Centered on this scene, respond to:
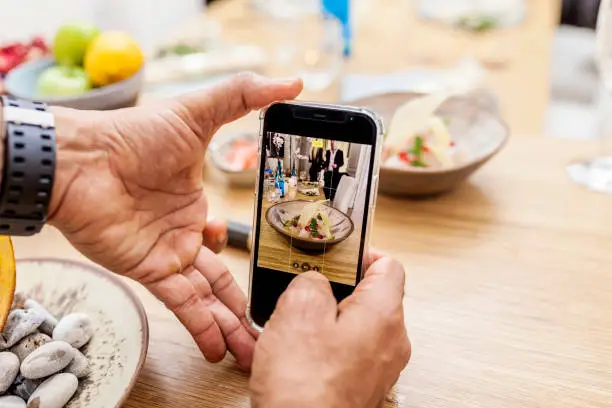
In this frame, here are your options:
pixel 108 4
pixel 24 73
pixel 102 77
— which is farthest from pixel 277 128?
pixel 108 4

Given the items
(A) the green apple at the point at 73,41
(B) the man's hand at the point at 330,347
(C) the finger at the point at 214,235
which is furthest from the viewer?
(A) the green apple at the point at 73,41

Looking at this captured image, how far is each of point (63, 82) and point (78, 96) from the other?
98 millimetres

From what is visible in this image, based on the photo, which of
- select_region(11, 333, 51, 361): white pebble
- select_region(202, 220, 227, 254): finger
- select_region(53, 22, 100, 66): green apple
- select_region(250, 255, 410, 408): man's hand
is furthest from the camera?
select_region(53, 22, 100, 66): green apple

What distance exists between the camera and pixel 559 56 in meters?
1.93

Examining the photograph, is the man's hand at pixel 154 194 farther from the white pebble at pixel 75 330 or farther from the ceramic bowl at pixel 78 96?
the ceramic bowl at pixel 78 96

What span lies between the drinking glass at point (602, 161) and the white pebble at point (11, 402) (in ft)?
2.75

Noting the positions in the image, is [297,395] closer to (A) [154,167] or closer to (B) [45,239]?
(A) [154,167]

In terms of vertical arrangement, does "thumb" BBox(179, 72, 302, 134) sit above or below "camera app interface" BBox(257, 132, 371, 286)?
above

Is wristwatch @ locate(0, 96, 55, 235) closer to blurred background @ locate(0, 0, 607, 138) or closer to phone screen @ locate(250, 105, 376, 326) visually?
phone screen @ locate(250, 105, 376, 326)

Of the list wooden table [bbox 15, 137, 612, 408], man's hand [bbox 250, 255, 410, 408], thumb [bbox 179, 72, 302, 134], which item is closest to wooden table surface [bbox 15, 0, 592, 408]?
wooden table [bbox 15, 137, 612, 408]

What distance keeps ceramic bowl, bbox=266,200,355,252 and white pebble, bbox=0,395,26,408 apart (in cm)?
29

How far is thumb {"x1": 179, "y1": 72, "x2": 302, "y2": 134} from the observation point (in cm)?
64

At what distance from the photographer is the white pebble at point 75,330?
0.63 metres

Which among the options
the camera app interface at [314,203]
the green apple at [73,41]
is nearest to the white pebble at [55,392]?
the camera app interface at [314,203]
